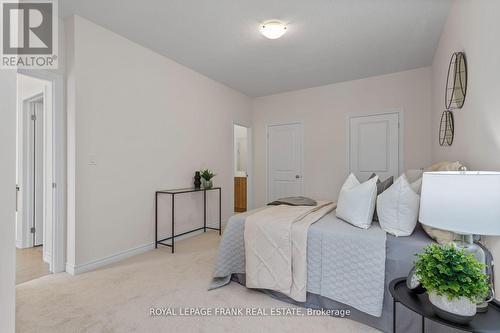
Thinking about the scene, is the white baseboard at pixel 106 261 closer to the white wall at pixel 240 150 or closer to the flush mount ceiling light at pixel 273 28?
the flush mount ceiling light at pixel 273 28

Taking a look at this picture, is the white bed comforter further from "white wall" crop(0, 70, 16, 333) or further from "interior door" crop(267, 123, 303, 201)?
"interior door" crop(267, 123, 303, 201)

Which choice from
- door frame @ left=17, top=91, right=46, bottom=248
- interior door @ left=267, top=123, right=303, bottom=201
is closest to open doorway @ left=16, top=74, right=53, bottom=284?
door frame @ left=17, top=91, right=46, bottom=248

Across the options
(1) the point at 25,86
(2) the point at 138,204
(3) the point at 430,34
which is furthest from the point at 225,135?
(3) the point at 430,34

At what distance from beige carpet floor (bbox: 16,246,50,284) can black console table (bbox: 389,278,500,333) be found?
3.12 meters

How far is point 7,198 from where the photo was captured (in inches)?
31.7

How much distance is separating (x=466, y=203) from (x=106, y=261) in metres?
3.16

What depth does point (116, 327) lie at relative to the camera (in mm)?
1770

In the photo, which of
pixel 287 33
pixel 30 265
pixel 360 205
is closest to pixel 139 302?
pixel 30 265

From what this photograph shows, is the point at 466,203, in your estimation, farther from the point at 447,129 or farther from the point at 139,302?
the point at 139,302

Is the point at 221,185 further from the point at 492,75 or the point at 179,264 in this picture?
the point at 492,75

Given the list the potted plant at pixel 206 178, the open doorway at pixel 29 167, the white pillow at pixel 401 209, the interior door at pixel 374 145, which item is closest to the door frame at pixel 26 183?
the open doorway at pixel 29 167

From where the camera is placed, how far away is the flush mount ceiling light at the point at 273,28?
104 inches

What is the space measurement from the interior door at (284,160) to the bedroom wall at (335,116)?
12 cm

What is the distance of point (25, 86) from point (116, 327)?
3.25m
